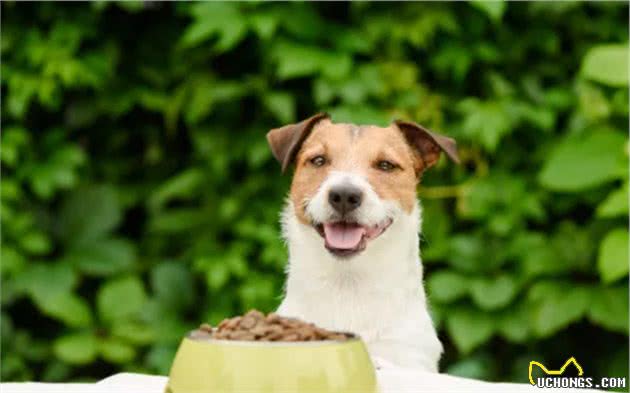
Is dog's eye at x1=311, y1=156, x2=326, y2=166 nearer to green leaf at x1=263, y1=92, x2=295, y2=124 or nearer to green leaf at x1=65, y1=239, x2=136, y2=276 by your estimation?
green leaf at x1=263, y1=92, x2=295, y2=124

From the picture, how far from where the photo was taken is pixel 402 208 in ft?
6.93

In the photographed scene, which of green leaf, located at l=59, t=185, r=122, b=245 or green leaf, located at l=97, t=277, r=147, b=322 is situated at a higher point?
green leaf, located at l=59, t=185, r=122, b=245

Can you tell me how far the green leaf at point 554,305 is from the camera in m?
3.95

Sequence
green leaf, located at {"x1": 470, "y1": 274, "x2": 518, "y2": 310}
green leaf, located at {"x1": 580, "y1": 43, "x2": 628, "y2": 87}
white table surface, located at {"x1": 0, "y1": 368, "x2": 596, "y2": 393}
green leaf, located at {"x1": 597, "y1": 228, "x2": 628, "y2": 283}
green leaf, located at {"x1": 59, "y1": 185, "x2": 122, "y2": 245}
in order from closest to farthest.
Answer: white table surface, located at {"x1": 0, "y1": 368, "x2": 596, "y2": 393} < green leaf, located at {"x1": 597, "y1": 228, "x2": 628, "y2": 283} < green leaf, located at {"x1": 580, "y1": 43, "x2": 628, "y2": 87} < green leaf, located at {"x1": 470, "y1": 274, "x2": 518, "y2": 310} < green leaf, located at {"x1": 59, "y1": 185, "x2": 122, "y2": 245}

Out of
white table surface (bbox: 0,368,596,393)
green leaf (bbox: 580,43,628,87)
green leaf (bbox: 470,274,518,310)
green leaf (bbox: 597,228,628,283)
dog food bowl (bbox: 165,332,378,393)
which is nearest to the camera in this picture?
dog food bowl (bbox: 165,332,378,393)

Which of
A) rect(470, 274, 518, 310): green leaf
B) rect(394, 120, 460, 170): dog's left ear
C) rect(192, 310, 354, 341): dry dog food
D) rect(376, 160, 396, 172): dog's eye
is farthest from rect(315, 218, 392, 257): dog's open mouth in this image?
rect(470, 274, 518, 310): green leaf

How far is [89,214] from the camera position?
4.56 metres

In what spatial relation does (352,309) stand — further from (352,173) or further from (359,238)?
(352,173)

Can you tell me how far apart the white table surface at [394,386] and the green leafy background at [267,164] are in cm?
205

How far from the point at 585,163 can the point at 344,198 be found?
228 centimetres

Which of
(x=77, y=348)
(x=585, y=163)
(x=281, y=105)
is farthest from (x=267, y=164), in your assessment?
(x=585, y=163)

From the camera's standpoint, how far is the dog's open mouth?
196cm

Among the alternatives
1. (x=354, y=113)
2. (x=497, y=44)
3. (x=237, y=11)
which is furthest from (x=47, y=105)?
(x=497, y=44)

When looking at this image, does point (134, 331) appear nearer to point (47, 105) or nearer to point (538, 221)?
point (47, 105)
